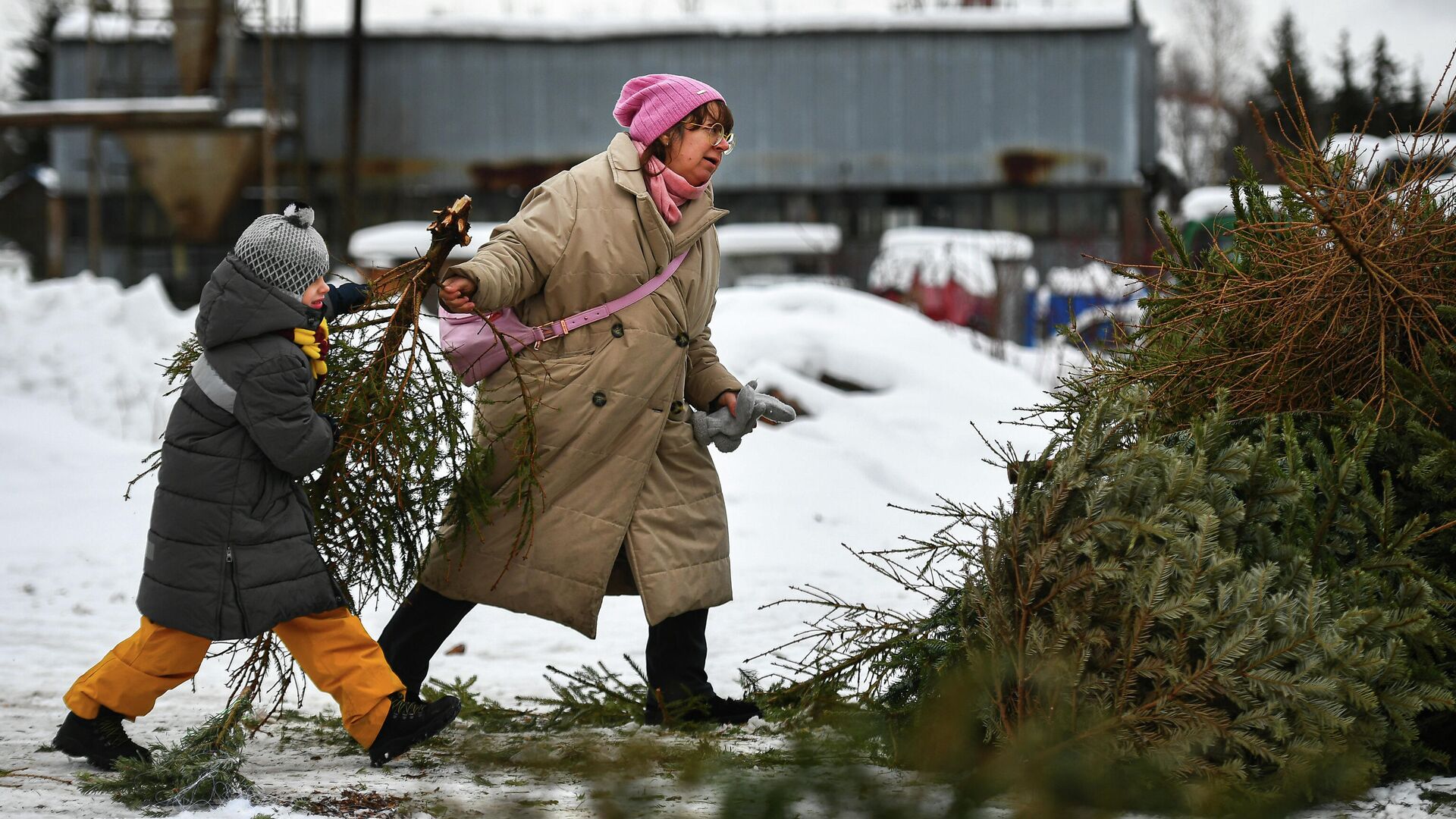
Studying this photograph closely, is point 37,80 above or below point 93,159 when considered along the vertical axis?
above

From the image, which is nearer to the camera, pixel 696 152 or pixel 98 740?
pixel 98 740

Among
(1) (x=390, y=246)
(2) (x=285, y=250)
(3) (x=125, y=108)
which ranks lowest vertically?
(2) (x=285, y=250)

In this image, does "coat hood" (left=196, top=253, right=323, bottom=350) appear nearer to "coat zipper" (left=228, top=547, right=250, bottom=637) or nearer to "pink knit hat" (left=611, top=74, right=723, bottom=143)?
"coat zipper" (left=228, top=547, right=250, bottom=637)

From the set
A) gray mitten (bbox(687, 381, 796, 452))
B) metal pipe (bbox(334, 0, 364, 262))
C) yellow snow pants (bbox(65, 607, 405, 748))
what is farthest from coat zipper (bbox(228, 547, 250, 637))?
metal pipe (bbox(334, 0, 364, 262))

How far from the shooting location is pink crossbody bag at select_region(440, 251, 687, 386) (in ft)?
11.2

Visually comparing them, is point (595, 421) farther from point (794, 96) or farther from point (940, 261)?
point (794, 96)

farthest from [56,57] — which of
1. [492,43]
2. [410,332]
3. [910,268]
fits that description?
[410,332]

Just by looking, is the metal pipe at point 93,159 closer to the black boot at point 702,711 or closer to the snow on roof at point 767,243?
the snow on roof at point 767,243

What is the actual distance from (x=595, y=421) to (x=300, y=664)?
36.0 inches

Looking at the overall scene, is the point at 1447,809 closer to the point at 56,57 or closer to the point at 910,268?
the point at 910,268

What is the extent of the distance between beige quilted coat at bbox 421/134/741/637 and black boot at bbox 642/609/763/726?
0.37 ft

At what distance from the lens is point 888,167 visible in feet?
76.8

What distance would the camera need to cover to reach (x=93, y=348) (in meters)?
10.6

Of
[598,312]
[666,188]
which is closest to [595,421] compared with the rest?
[598,312]
